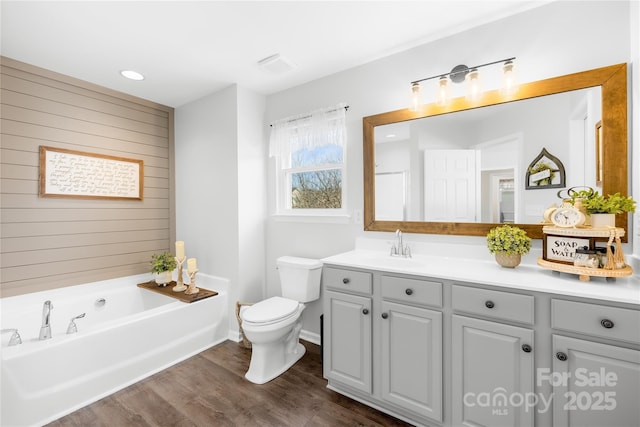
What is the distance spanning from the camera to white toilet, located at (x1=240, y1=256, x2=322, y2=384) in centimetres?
207

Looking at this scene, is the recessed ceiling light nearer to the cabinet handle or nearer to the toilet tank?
the toilet tank

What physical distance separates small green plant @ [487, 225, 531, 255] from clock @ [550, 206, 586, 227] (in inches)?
6.7

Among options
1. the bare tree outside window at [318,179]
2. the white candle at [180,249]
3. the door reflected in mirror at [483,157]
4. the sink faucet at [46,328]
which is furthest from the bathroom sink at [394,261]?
the sink faucet at [46,328]

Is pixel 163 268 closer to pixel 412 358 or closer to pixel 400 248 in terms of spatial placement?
pixel 400 248

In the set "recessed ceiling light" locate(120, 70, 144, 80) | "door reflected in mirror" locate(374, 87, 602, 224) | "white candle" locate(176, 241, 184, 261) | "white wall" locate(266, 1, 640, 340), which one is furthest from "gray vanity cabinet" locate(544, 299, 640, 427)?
"recessed ceiling light" locate(120, 70, 144, 80)

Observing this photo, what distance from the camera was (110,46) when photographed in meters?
2.08

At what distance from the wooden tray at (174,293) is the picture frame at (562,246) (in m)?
2.60

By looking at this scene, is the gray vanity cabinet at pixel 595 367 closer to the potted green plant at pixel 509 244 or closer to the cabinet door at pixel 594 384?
the cabinet door at pixel 594 384

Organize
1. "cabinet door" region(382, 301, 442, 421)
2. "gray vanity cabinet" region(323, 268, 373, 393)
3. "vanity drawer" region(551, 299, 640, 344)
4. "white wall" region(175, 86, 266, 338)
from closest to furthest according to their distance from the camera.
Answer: "vanity drawer" region(551, 299, 640, 344) → "cabinet door" region(382, 301, 442, 421) → "gray vanity cabinet" region(323, 268, 373, 393) → "white wall" region(175, 86, 266, 338)

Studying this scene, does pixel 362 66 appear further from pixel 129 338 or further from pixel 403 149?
pixel 129 338

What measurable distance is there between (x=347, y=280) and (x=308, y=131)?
1470 millimetres

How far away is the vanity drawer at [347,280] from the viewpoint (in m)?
1.76

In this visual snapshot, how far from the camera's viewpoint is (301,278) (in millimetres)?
2459

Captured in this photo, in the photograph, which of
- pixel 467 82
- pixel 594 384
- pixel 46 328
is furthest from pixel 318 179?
pixel 46 328
